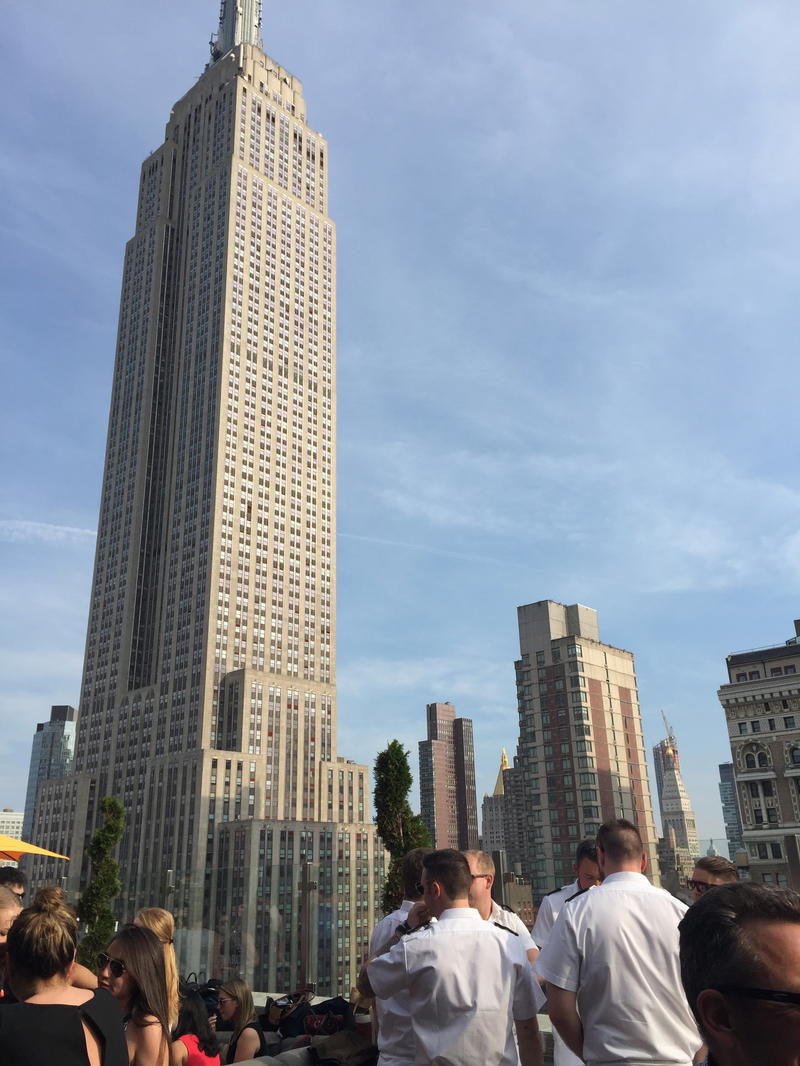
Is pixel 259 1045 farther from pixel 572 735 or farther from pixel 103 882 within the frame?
pixel 572 735

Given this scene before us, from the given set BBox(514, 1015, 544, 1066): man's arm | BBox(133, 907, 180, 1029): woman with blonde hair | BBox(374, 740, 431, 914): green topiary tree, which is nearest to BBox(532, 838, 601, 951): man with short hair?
BBox(514, 1015, 544, 1066): man's arm

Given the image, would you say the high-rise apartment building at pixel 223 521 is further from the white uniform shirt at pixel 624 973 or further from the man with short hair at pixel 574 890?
the white uniform shirt at pixel 624 973

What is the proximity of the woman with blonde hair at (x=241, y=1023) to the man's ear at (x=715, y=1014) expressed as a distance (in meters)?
5.88

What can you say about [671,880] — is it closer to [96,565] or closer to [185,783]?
[185,783]

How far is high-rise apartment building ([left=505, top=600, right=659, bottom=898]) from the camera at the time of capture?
86875mm

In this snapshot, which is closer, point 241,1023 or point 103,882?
point 241,1023

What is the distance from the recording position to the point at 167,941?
18.3ft

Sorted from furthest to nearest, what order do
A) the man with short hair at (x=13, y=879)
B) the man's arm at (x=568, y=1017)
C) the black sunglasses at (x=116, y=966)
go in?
1. the man with short hair at (x=13, y=879)
2. the black sunglasses at (x=116, y=966)
3. the man's arm at (x=568, y=1017)

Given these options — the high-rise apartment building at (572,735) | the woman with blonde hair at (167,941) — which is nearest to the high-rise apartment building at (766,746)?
the high-rise apartment building at (572,735)

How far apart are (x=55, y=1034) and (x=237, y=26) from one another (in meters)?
151

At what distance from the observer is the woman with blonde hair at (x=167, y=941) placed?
15.9 feet

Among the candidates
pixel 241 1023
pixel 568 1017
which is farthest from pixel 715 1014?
pixel 241 1023

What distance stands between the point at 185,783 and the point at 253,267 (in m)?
69.9

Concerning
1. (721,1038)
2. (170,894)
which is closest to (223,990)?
(721,1038)
